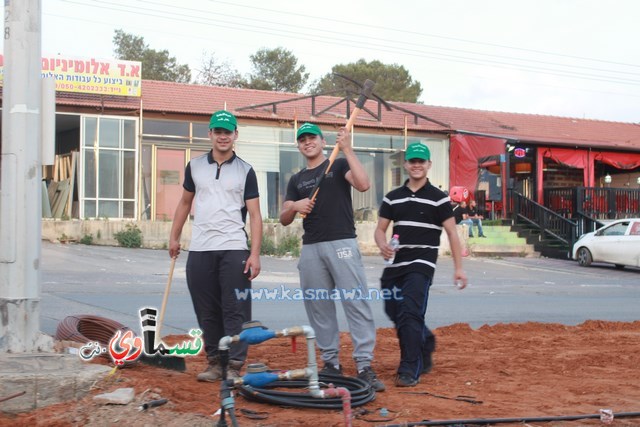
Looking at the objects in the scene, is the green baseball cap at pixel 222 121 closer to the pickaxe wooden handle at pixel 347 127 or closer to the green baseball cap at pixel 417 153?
the pickaxe wooden handle at pixel 347 127

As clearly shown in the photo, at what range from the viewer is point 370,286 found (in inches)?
709

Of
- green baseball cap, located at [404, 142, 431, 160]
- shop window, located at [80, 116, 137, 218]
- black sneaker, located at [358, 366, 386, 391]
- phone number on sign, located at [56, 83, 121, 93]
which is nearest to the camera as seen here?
black sneaker, located at [358, 366, 386, 391]

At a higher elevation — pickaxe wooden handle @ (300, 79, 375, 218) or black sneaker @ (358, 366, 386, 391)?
pickaxe wooden handle @ (300, 79, 375, 218)

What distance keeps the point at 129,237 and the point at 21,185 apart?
745 inches

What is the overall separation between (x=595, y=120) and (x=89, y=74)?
78.1ft

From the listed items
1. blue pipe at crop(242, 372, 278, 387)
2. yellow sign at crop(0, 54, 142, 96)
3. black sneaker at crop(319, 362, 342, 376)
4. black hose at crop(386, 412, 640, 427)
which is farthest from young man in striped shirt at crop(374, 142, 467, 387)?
yellow sign at crop(0, 54, 142, 96)

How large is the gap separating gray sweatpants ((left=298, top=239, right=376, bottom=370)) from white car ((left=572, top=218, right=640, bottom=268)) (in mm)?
18608

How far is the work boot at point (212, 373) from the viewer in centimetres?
612

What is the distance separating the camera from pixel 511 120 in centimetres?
3447

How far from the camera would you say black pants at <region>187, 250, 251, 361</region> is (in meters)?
6.14

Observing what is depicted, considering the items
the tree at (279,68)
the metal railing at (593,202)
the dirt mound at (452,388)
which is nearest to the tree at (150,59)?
the tree at (279,68)

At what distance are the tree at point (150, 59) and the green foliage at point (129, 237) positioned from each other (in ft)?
101

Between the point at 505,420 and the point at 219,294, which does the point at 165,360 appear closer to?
the point at 219,294

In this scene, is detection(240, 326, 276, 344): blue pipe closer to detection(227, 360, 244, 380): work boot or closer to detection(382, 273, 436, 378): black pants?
detection(227, 360, 244, 380): work boot
